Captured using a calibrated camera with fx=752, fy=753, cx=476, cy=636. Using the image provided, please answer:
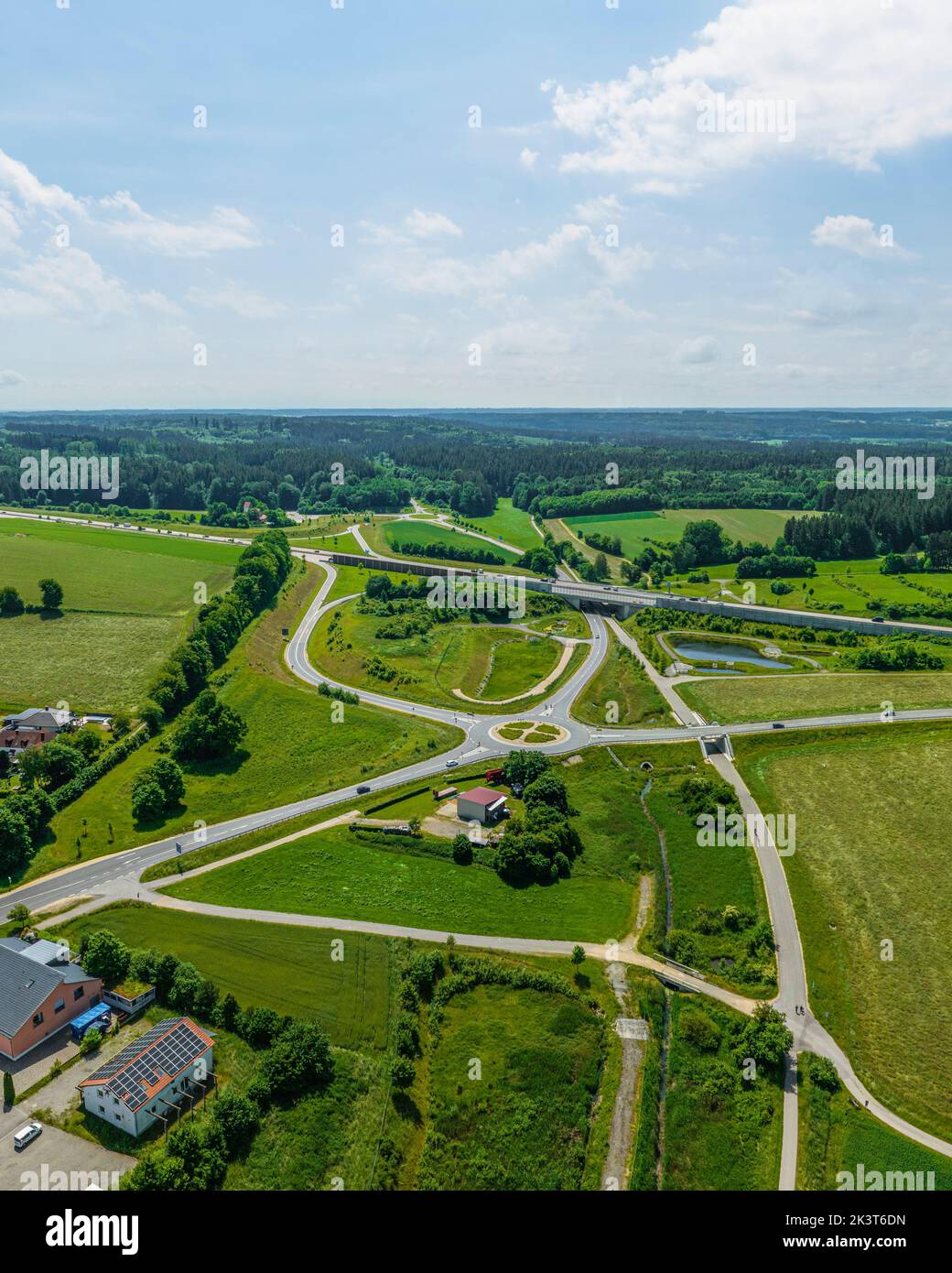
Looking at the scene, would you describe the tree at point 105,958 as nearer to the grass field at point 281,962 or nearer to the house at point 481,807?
the grass field at point 281,962

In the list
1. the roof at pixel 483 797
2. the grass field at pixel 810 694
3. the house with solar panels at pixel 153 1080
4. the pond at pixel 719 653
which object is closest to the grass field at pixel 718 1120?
the house with solar panels at pixel 153 1080

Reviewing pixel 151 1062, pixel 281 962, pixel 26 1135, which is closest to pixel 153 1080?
pixel 151 1062

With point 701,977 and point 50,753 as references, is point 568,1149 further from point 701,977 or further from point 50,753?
point 50,753

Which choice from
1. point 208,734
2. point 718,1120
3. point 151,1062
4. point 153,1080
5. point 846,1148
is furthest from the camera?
point 208,734

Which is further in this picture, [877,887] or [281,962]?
[877,887]

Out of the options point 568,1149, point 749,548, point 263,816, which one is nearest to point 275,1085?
point 568,1149

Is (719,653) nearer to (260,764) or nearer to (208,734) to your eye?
(260,764)

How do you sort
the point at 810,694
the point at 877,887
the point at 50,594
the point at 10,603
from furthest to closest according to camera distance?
the point at 50,594 < the point at 10,603 < the point at 810,694 < the point at 877,887
